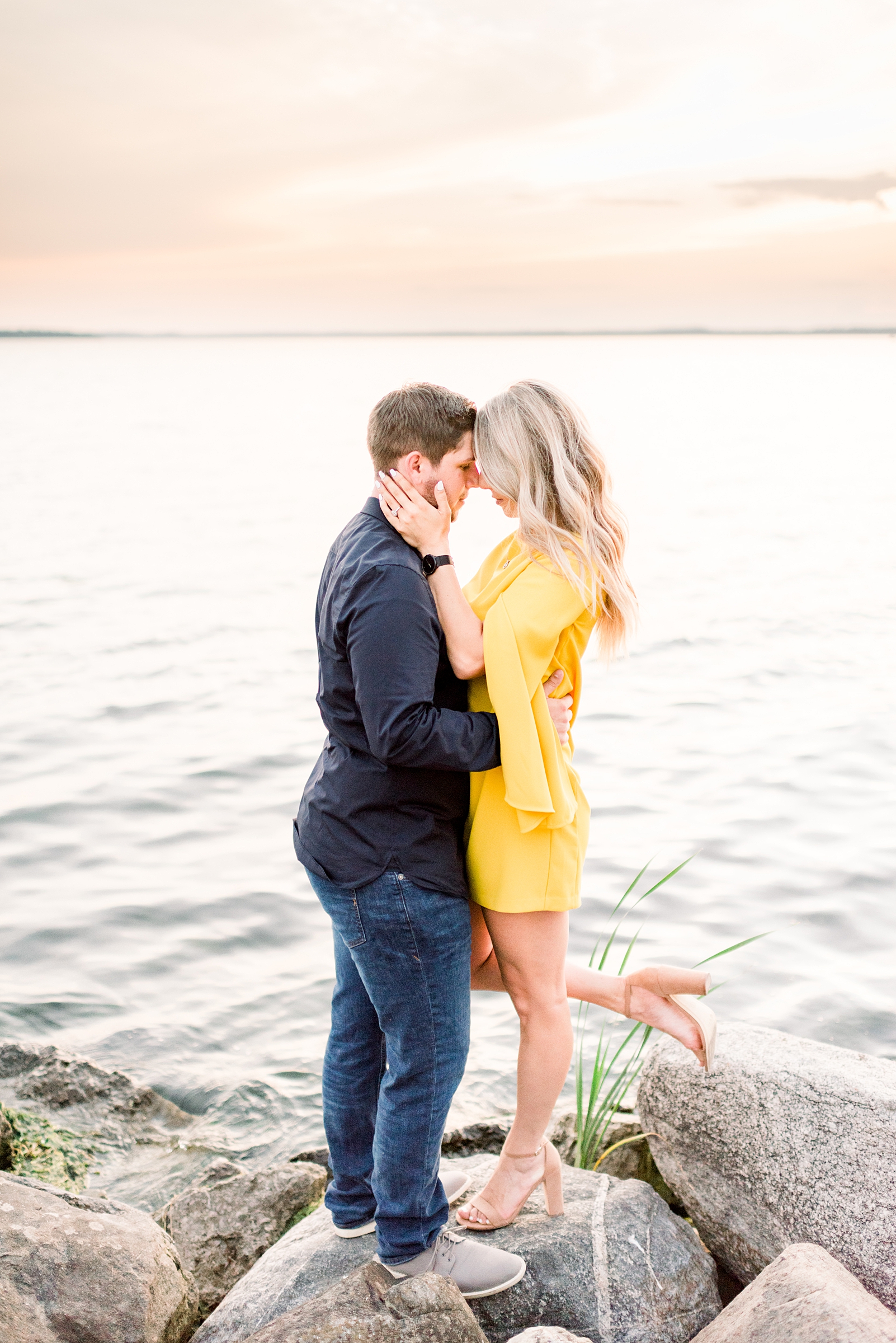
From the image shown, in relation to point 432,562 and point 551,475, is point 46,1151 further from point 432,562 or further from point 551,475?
point 551,475

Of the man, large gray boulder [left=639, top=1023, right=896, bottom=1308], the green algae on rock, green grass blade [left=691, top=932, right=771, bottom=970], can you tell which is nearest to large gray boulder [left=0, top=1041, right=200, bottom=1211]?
the green algae on rock

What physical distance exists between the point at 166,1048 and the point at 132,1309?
2.87 meters

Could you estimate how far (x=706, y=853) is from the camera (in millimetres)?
7535

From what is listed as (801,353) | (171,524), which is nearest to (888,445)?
(171,524)

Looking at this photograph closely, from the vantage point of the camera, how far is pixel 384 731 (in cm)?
258

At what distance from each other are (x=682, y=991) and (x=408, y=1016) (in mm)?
931

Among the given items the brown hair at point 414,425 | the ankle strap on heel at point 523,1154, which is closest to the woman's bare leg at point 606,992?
the ankle strap on heel at point 523,1154

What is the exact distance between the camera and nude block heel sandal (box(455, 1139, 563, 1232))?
10.5 feet

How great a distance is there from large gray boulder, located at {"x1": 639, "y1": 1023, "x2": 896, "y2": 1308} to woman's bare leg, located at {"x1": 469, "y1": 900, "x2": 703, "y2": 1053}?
0.28 metres

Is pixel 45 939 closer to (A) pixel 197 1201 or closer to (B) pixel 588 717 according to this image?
(A) pixel 197 1201

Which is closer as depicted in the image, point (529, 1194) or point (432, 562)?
point (432, 562)

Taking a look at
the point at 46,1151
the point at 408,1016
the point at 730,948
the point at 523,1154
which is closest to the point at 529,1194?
the point at 523,1154

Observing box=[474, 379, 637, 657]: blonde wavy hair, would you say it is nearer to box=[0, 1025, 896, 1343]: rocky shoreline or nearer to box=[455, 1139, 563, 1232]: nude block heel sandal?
box=[455, 1139, 563, 1232]: nude block heel sandal

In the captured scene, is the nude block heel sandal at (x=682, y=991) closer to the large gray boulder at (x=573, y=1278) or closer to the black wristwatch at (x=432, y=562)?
the large gray boulder at (x=573, y=1278)
